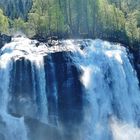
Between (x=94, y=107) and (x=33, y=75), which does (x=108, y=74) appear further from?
(x=33, y=75)

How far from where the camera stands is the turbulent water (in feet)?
184

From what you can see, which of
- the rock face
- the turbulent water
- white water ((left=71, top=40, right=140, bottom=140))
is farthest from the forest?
the turbulent water

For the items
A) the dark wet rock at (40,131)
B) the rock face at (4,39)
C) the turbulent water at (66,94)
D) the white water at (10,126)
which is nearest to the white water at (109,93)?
the turbulent water at (66,94)

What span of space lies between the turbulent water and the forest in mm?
11854

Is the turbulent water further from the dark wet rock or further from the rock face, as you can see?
the rock face

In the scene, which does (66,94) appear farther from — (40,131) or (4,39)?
(4,39)

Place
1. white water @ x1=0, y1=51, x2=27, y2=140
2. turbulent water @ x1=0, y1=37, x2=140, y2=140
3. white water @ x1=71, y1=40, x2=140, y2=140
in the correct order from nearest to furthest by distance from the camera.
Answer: white water @ x1=0, y1=51, x2=27, y2=140 < turbulent water @ x1=0, y1=37, x2=140, y2=140 < white water @ x1=71, y1=40, x2=140, y2=140

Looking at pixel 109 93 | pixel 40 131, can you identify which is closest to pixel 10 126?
pixel 40 131

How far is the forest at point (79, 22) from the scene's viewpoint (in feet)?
249

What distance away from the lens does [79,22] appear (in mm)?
78875

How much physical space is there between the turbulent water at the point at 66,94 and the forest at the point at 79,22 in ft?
38.9

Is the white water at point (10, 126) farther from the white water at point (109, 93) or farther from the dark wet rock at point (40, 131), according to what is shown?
the white water at point (109, 93)

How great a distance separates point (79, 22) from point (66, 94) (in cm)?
2297

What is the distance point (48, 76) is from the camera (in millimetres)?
58719
